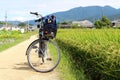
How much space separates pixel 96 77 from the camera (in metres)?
6.06

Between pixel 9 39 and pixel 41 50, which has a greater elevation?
pixel 41 50

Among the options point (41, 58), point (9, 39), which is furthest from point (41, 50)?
point (9, 39)

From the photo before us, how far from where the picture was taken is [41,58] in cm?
945

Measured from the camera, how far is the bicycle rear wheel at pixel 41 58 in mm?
8880

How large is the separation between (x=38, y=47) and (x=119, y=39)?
3.10 metres

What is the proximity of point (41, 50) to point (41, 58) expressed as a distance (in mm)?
334

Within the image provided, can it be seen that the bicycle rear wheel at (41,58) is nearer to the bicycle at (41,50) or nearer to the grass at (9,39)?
the bicycle at (41,50)

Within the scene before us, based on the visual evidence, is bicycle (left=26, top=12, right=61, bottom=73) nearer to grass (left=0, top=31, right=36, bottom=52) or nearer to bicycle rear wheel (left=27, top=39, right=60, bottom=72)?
bicycle rear wheel (left=27, top=39, right=60, bottom=72)

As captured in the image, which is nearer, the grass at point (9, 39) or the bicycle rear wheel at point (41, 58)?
the bicycle rear wheel at point (41, 58)

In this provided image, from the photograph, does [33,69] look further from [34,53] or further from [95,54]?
[95,54]

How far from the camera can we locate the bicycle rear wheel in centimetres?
888

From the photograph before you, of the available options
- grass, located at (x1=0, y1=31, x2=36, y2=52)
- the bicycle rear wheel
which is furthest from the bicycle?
grass, located at (x1=0, y1=31, x2=36, y2=52)

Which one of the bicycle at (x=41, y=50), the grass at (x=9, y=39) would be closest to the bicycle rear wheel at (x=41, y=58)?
the bicycle at (x=41, y=50)

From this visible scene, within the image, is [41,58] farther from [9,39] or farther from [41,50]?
[9,39]
